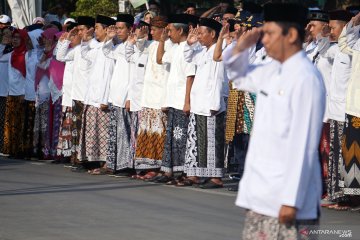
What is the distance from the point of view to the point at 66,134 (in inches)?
691

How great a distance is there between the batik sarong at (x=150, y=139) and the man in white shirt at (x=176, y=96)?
0.32m

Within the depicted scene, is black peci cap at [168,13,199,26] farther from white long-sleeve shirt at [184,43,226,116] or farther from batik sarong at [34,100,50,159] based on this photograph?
batik sarong at [34,100,50,159]

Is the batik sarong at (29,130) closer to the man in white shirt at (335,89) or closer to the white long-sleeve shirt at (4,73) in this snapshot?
the white long-sleeve shirt at (4,73)

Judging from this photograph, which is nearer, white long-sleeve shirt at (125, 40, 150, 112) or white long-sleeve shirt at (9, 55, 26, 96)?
white long-sleeve shirt at (125, 40, 150, 112)

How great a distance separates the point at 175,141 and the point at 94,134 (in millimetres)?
2043

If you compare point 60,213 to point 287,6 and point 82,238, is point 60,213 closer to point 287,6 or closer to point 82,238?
point 82,238

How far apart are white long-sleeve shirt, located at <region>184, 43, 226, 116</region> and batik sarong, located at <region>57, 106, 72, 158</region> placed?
3.71 meters

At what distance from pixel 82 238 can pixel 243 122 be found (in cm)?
519

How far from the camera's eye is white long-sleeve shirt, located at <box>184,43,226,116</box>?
46.4ft

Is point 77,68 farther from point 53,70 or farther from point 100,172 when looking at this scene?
point 100,172

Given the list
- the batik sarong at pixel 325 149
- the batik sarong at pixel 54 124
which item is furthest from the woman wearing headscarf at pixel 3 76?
the batik sarong at pixel 325 149

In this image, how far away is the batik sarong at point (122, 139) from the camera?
15.9 metres

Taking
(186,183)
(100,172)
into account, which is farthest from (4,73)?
(186,183)

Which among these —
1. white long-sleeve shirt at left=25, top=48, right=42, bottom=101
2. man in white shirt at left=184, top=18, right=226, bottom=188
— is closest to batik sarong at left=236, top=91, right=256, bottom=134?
man in white shirt at left=184, top=18, right=226, bottom=188
